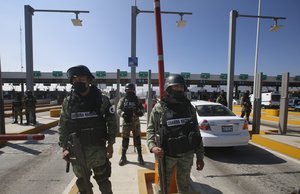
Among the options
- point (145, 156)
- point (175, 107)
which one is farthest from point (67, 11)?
point (175, 107)

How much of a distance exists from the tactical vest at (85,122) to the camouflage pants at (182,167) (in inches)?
39.6

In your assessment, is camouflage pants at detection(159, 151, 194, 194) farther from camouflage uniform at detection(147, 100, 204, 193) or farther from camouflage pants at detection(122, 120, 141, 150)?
camouflage pants at detection(122, 120, 141, 150)

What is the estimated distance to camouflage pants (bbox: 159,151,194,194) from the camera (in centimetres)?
281

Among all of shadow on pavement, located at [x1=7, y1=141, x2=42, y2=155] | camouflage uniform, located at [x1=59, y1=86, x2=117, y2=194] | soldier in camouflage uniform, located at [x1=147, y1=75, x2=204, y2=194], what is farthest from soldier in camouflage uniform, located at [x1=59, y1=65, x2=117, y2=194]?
shadow on pavement, located at [x1=7, y1=141, x2=42, y2=155]

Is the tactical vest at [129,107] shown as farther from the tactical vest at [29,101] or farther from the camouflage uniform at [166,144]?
the tactical vest at [29,101]

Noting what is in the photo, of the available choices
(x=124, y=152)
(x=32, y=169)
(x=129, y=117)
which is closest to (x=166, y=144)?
(x=129, y=117)

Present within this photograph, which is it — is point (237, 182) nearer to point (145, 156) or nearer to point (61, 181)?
point (145, 156)

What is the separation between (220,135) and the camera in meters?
6.19

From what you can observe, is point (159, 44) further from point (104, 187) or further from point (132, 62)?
point (132, 62)

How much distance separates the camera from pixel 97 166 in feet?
9.45

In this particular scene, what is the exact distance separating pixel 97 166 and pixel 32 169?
3.34m

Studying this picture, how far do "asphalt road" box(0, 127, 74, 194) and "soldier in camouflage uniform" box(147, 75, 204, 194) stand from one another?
8.25ft

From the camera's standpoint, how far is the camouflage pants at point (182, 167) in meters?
2.81

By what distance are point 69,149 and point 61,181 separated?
7.43 ft
